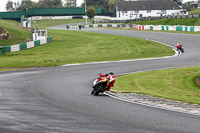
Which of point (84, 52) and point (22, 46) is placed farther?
point (22, 46)

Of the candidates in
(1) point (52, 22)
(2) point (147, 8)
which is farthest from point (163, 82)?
(2) point (147, 8)

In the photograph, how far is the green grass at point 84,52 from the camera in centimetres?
3959

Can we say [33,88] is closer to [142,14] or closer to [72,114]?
[72,114]

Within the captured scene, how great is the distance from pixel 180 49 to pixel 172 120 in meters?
33.0

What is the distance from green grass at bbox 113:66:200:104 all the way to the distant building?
13763 cm

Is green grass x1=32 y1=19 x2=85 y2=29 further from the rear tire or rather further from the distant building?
the rear tire

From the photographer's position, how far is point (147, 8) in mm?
165375

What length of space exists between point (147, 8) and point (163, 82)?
145 metres

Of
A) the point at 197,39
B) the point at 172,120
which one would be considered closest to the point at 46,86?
the point at 172,120

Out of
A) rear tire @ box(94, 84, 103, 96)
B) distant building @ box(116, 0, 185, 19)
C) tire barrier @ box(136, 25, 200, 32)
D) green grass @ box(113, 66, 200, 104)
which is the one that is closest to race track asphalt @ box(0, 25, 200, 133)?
rear tire @ box(94, 84, 103, 96)

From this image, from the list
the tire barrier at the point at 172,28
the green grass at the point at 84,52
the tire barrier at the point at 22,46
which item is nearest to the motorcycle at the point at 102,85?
the green grass at the point at 84,52

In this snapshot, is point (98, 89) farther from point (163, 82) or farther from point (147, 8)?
point (147, 8)

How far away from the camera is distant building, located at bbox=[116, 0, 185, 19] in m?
163

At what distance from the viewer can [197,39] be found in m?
53.8
